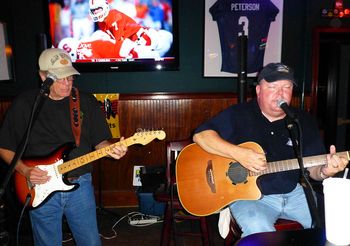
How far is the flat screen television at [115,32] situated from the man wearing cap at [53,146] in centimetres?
160

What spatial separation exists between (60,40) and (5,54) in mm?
699

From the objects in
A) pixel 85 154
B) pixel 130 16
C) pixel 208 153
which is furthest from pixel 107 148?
pixel 130 16

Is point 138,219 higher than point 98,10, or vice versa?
point 98,10

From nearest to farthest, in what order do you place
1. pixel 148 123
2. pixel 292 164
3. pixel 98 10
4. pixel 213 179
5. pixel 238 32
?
pixel 292 164
pixel 213 179
pixel 98 10
pixel 238 32
pixel 148 123

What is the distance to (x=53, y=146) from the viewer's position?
85.0 inches

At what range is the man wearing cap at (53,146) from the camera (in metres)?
2.09

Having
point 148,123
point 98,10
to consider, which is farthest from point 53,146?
point 98,10

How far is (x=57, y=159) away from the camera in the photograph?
2.15 m

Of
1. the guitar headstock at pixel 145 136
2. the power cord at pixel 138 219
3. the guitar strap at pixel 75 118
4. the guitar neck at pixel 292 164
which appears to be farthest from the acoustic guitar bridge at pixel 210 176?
the power cord at pixel 138 219

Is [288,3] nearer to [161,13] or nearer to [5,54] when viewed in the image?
[161,13]

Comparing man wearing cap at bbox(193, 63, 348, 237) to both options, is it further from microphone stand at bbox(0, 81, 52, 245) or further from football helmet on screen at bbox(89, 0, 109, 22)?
football helmet on screen at bbox(89, 0, 109, 22)

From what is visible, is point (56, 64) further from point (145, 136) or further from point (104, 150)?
point (145, 136)


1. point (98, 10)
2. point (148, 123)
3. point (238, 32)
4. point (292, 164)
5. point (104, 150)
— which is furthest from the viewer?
point (148, 123)

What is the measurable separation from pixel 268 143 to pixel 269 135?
2.3 inches
